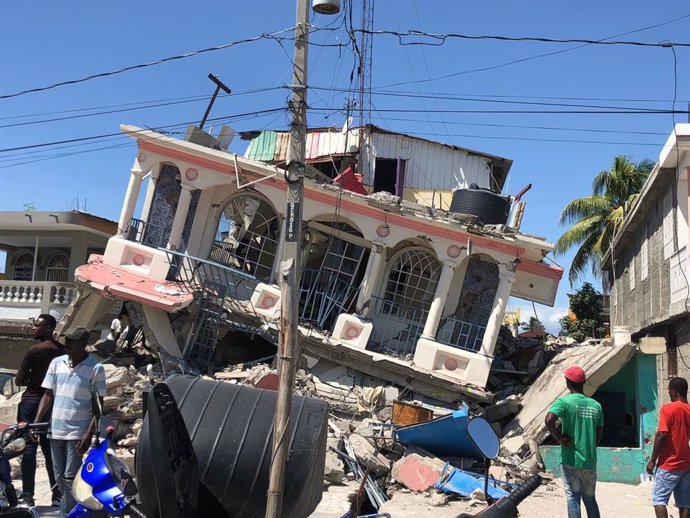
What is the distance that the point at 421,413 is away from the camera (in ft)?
36.5

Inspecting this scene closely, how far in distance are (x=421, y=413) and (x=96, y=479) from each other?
779cm

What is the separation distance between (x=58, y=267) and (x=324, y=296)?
1368 centimetres

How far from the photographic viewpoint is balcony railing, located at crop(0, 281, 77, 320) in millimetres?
19078

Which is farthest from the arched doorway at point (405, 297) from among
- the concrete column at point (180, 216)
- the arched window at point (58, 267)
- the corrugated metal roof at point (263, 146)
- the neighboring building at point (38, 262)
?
the arched window at point (58, 267)

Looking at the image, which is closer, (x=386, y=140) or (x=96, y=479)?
(x=96, y=479)

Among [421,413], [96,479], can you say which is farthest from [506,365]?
[96,479]

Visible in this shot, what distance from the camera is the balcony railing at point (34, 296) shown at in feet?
62.6

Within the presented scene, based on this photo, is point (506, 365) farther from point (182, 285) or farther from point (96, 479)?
point (96, 479)

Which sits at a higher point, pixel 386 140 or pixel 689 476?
pixel 386 140

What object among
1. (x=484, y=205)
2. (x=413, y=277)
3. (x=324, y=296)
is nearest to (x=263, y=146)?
(x=413, y=277)

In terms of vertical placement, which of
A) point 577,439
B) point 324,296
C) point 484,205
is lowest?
point 577,439

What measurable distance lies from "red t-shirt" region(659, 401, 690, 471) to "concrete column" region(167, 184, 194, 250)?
11.1 meters

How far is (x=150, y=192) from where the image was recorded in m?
15.0

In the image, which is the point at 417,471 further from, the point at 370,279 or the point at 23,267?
the point at 23,267
